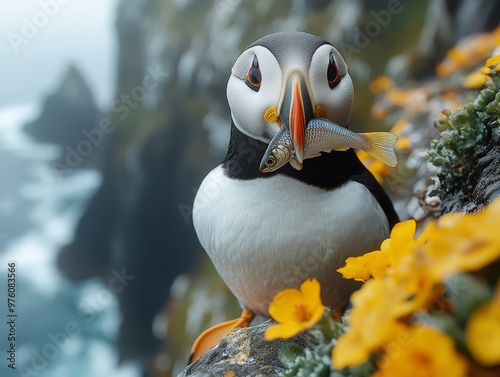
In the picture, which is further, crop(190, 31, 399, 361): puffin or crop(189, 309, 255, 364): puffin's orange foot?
crop(189, 309, 255, 364): puffin's orange foot

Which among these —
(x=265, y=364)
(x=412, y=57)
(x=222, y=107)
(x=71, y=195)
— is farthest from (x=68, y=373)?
(x=412, y=57)

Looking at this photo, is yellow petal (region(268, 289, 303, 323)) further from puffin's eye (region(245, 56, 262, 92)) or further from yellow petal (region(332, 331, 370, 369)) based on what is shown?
puffin's eye (region(245, 56, 262, 92))

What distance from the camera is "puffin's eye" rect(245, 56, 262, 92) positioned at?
0.86 m

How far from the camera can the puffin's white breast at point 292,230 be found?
2.91ft

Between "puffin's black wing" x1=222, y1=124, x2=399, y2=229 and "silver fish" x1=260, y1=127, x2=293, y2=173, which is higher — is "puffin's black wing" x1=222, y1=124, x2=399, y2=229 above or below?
below

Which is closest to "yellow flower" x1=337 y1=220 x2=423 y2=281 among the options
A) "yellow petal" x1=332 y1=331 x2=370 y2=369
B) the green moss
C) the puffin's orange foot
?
"yellow petal" x1=332 y1=331 x2=370 y2=369

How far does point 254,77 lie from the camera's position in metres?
0.86

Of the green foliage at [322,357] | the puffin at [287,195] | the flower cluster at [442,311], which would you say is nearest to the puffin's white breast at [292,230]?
the puffin at [287,195]

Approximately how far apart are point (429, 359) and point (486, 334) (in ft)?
0.14

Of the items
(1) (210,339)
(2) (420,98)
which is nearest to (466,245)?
(1) (210,339)

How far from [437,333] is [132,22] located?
235 centimetres

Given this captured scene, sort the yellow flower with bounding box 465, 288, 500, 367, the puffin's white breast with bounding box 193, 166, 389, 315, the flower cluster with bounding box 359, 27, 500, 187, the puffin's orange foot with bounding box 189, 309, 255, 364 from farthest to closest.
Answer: the flower cluster with bounding box 359, 27, 500, 187 → the puffin's orange foot with bounding box 189, 309, 255, 364 → the puffin's white breast with bounding box 193, 166, 389, 315 → the yellow flower with bounding box 465, 288, 500, 367

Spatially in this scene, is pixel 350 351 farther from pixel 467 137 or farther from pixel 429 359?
pixel 467 137

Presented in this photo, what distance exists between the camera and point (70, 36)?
7.51 ft
